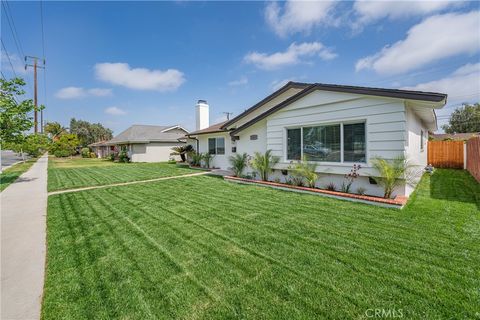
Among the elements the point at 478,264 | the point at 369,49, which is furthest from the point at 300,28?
the point at 478,264

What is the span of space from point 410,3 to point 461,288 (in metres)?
11.6

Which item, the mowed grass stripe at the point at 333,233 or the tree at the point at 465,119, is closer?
the mowed grass stripe at the point at 333,233

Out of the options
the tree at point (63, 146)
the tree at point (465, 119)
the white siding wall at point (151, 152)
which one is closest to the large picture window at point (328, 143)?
the white siding wall at point (151, 152)

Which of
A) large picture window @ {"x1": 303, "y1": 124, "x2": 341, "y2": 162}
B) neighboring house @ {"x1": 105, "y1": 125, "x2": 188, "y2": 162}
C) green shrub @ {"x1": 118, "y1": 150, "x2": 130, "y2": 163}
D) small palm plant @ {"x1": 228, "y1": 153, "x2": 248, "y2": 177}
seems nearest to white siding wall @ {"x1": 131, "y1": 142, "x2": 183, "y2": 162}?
neighboring house @ {"x1": 105, "y1": 125, "x2": 188, "y2": 162}

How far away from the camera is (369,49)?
1269 cm

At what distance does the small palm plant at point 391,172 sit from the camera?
5.84 meters

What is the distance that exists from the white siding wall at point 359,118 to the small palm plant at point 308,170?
304 millimetres

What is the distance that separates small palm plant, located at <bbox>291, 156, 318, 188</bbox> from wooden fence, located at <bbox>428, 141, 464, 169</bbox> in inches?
478

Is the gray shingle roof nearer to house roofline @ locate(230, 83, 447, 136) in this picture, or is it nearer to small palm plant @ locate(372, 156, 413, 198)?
house roofline @ locate(230, 83, 447, 136)

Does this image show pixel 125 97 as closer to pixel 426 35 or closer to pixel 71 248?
pixel 71 248

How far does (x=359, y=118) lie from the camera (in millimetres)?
6715

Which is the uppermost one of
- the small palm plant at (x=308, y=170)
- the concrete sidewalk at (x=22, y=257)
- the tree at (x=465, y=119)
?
the tree at (x=465, y=119)

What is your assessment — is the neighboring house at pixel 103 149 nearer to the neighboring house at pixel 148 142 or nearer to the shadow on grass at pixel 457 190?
the neighboring house at pixel 148 142

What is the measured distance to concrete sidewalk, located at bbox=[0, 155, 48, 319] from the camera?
258 centimetres
